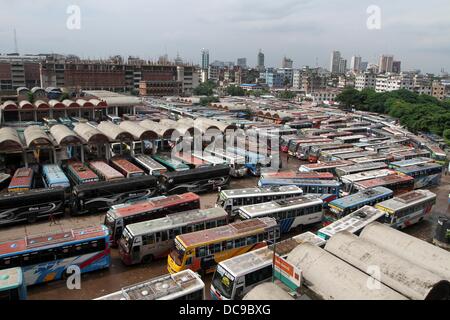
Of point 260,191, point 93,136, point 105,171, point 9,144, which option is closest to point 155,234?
point 260,191

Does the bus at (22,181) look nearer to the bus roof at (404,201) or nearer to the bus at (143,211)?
the bus at (143,211)

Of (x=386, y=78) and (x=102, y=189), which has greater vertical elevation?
(x=386, y=78)

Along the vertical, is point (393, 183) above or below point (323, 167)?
below

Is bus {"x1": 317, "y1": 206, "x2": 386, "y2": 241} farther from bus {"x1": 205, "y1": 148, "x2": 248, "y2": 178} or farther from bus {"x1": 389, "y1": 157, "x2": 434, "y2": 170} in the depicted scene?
bus {"x1": 205, "y1": 148, "x2": 248, "y2": 178}

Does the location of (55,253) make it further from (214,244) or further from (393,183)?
(393,183)
